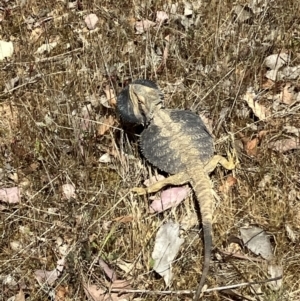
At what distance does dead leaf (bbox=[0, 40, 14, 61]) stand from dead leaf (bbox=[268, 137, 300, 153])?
2.31m

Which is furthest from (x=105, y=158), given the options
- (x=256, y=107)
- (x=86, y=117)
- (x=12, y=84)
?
(x=12, y=84)

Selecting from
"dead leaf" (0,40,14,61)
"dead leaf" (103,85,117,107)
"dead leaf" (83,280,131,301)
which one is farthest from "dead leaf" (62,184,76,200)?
"dead leaf" (0,40,14,61)

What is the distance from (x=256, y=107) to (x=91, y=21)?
1.72m

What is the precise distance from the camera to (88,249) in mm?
3559

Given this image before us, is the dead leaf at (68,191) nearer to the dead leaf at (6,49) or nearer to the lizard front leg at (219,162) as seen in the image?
the lizard front leg at (219,162)

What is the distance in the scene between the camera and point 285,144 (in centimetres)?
388

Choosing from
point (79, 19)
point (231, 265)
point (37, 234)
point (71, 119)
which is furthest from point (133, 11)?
point (231, 265)

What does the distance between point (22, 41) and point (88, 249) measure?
2.23 m

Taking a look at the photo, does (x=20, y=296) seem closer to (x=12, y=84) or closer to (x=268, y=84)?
(x=12, y=84)

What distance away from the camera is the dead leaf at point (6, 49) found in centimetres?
505

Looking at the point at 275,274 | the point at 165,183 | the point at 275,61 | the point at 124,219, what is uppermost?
the point at 275,61

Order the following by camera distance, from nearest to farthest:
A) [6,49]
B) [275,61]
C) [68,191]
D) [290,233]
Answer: [290,233] < [68,191] < [275,61] < [6,49]

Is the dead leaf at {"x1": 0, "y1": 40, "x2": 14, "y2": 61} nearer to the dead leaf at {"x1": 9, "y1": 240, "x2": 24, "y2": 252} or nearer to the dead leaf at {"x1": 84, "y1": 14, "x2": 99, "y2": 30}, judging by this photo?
the dead leaf at {"x1": 84, "y1": 14, "x2": 99, "y2": 30}

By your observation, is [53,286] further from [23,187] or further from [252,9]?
[252,9]
